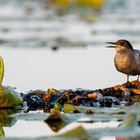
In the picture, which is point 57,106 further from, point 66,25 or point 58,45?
point 66,25

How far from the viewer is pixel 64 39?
60.9 feet

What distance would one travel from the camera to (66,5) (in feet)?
102

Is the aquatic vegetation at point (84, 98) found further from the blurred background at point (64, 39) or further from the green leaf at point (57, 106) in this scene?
the blurred background at point (64, 39)

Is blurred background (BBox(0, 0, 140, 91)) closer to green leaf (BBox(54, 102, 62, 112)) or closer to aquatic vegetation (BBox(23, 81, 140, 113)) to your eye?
aquatic vegetation (BBox(23, 81, 140, 113))

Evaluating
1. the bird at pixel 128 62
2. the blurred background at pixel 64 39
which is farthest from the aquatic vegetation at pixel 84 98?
the blurred background at pixel 64 39

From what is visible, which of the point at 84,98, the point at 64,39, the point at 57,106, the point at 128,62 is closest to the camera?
the point at 57,106

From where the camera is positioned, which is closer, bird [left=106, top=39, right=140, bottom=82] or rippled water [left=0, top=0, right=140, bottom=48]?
bird [left=106, top=39, right=140, bottom=82]

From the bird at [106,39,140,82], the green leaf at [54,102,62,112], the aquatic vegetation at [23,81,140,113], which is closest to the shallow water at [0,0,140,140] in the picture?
the green leaf at [54,102,62,112]

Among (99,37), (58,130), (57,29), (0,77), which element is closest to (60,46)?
(99,37)

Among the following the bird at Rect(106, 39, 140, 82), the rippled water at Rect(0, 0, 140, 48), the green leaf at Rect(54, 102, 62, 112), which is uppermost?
the rippled water at Rect(0, 0, 140, 48)

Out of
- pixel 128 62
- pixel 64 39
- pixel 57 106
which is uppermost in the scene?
pixel 64 39

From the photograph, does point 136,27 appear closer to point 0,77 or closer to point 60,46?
point 60,46

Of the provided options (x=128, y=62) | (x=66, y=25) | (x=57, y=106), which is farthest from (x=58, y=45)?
(x=57, y=106)

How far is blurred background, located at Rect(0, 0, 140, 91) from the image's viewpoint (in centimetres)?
1198
